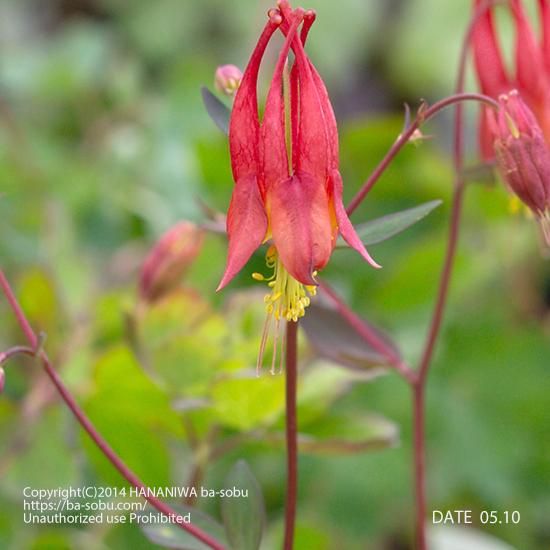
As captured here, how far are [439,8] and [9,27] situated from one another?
3.73 ft

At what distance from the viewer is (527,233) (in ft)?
4.91

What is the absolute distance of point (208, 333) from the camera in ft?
2.97

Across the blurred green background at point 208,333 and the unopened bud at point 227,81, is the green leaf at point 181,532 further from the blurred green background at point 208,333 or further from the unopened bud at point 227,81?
the unopened bud at point 227,81

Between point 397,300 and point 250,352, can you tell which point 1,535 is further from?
point 397,300

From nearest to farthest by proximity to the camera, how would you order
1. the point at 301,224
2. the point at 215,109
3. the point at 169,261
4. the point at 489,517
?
the point at 301,224
the point at 215,109
the point at 169,261
the point at 489,517

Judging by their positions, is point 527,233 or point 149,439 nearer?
point 149,439

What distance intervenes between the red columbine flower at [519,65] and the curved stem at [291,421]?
243mm

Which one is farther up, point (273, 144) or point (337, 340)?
point (273, 144)

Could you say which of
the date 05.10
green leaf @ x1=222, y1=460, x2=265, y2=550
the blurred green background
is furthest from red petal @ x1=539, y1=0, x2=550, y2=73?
the date 05.10

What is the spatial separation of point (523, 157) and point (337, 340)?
0.22 m

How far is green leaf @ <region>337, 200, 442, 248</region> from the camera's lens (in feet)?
2.06

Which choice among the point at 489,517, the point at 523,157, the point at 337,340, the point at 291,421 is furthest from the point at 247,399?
the point at 489,517

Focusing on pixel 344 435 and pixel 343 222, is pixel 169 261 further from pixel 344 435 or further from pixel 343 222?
pixel 343 222

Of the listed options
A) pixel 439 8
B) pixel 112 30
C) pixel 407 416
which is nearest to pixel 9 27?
pixel 112 30
